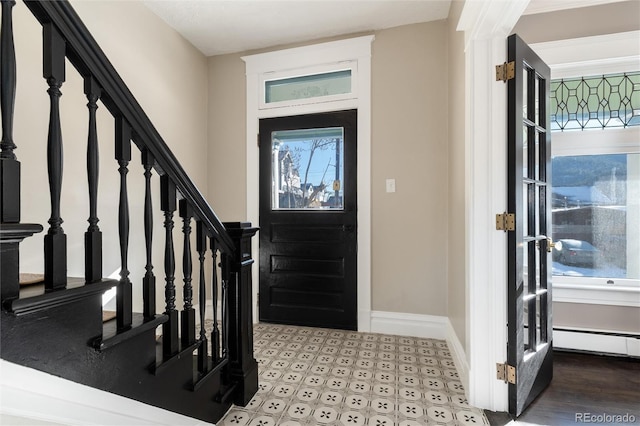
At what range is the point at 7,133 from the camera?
0.71 metres

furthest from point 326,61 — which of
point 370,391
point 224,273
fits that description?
point 370,391

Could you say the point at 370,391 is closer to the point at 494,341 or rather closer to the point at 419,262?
the point at 494,341

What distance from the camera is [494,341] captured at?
1660 millimetres

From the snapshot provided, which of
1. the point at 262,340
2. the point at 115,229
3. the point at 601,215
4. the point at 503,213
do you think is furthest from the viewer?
the point at 262,340

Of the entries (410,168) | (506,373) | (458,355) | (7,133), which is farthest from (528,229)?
(7,133)

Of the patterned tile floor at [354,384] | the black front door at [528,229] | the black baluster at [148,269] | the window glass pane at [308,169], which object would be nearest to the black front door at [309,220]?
the window glass pane at [308,169]

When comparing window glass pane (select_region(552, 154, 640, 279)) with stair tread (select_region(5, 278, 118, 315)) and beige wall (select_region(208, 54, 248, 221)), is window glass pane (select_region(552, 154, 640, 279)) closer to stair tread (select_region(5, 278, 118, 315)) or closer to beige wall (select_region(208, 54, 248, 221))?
beige wall (select_region(208, 54, 248, 221))

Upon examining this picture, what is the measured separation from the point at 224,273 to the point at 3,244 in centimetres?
103

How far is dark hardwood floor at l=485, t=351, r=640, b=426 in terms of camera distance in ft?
5.26

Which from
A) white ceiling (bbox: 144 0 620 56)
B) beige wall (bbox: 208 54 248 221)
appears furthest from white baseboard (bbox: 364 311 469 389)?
white ceiling (bbox: 144 0 620 56)

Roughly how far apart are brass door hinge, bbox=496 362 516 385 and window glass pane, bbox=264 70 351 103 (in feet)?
7.80

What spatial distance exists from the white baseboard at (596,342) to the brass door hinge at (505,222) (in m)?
1.40

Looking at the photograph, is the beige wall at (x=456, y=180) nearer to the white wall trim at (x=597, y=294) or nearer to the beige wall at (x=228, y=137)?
Answer: the white wall trim at (x=597, y=294)

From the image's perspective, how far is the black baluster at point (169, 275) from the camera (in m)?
1.24
